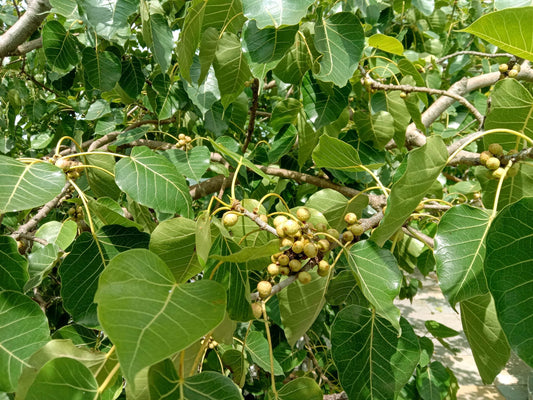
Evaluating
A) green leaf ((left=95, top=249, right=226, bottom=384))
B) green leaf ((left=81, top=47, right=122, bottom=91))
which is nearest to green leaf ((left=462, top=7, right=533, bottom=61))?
green leaf ((left=95, top=249, right=226, bottom=384))

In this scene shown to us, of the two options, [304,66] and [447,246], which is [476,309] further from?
[304,66]

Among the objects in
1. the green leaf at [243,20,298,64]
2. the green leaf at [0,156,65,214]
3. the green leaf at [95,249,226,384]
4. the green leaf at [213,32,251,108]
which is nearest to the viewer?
the green leaf at [95,249,226,384]

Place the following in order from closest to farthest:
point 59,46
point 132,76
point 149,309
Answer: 1. point 149,309
2. point 59,46
3. point 132,76

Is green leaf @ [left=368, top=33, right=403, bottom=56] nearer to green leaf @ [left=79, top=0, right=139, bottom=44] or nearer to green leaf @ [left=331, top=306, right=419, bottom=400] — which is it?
green leaf @ [left=79, top=0, right=139, bottom=44]

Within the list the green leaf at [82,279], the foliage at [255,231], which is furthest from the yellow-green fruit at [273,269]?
the green leaf at [82,279]

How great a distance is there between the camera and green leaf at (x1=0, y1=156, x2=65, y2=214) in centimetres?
59

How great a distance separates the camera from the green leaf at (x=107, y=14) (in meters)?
0.84

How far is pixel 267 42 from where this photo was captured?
81cm

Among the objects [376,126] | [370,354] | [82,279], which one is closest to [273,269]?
[370,354]

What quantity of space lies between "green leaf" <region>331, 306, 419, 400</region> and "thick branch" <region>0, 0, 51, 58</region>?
1176 millimetres

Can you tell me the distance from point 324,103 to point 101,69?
726 mm

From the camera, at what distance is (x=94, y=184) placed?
99cm

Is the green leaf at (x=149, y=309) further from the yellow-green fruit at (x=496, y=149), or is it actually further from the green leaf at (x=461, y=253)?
the yellow-green fruit at (x=496, y=149)

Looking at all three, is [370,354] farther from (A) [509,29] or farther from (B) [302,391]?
(A) [509,29]
